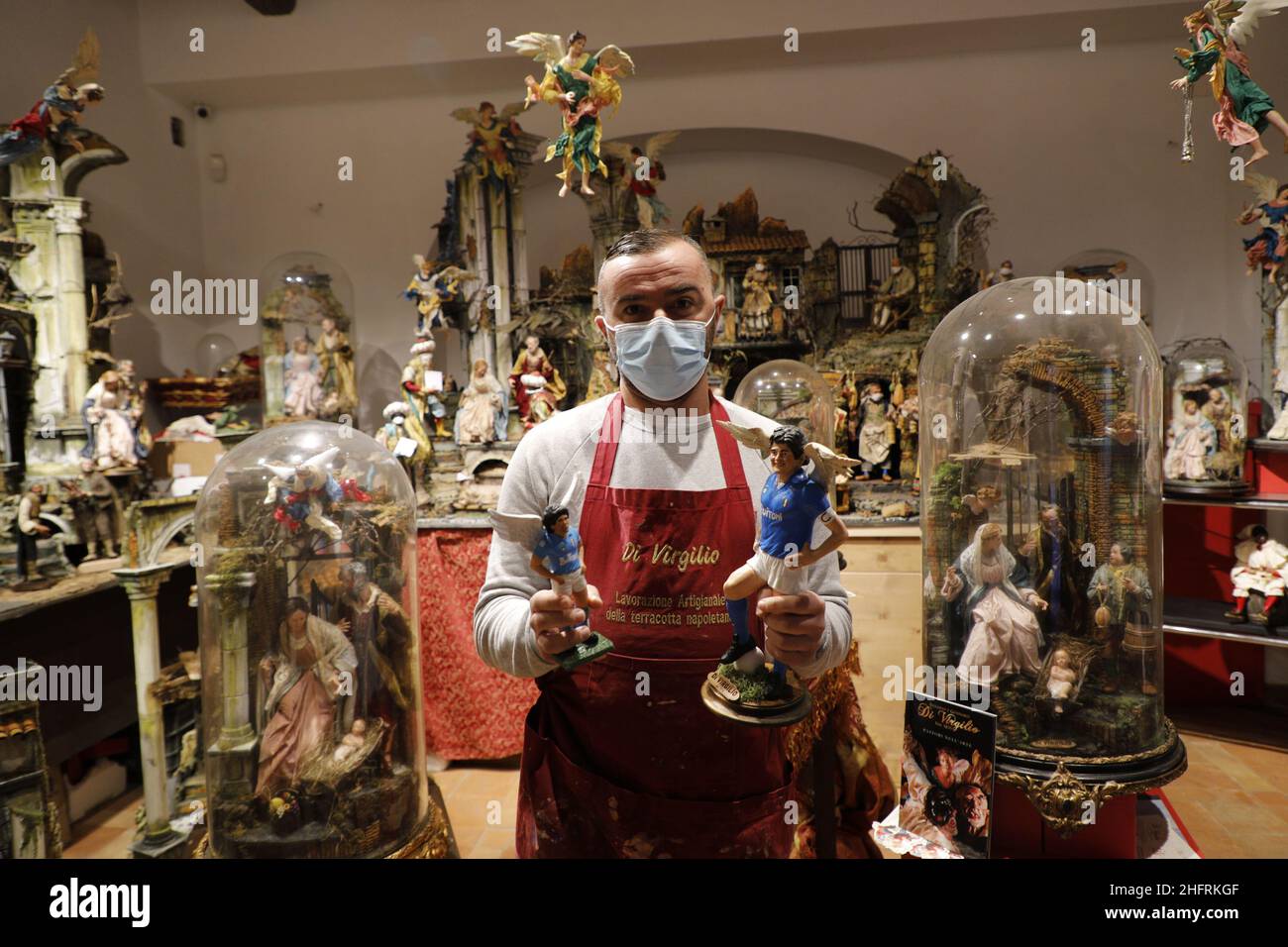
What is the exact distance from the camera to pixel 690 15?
6059 millimetres

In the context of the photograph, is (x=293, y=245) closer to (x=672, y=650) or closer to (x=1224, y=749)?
(x=672, y=650)

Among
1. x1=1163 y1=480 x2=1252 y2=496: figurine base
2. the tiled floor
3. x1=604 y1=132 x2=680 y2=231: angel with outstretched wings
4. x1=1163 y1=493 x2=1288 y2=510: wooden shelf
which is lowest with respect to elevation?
the tiled floor

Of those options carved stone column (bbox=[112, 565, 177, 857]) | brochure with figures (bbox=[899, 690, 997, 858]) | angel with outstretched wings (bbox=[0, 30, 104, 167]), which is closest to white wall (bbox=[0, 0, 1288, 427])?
angel with outstretched wings (bbox=[0, 30, 104, 167])

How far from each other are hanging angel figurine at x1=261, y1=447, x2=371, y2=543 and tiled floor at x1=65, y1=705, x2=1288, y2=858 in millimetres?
→ 2571

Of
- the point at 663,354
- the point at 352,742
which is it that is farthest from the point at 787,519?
the point at 352,742

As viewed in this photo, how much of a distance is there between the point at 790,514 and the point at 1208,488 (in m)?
5.28

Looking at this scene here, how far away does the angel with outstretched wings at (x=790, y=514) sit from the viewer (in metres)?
1.72

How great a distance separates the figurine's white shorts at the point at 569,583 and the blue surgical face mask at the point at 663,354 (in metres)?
0.57

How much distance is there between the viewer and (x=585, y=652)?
187 cm

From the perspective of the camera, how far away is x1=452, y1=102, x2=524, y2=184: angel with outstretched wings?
19.7 ft

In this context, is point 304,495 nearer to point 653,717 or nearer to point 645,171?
point 653,717

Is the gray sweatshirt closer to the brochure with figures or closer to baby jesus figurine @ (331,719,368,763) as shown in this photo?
the brochure with figures

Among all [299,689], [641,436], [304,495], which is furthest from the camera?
[304,495]
